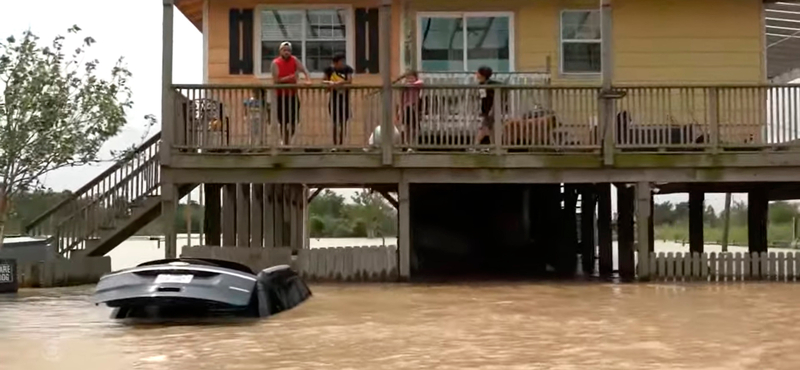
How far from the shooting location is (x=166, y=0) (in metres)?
16.9

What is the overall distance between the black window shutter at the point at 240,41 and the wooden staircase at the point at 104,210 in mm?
2223

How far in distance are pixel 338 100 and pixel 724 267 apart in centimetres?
676

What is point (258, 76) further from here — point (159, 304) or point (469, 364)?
point (469, 364)

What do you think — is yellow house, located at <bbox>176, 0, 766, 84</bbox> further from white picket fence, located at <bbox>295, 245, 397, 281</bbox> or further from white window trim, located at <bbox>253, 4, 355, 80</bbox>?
white picket fence, located at <bbox>295, 245, 397, 281</bbox>

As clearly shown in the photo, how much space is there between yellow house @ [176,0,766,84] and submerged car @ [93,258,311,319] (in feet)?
26.5

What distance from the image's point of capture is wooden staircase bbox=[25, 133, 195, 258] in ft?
59.2

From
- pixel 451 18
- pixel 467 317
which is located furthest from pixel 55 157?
pixel 467 317

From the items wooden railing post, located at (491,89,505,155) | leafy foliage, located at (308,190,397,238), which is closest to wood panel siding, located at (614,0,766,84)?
wooden railing post, located at (491,89,505,155)

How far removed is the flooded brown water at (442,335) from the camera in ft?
28.6

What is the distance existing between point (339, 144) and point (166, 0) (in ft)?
11.1

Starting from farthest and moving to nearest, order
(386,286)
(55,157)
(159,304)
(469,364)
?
(55,157) → (386,286) → (159,304) → (469,364)

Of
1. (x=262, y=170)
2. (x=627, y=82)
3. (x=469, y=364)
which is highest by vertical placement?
(x=627, y=82)

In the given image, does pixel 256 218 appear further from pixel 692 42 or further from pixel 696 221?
pixel 696 221

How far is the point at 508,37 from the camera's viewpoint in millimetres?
19766
